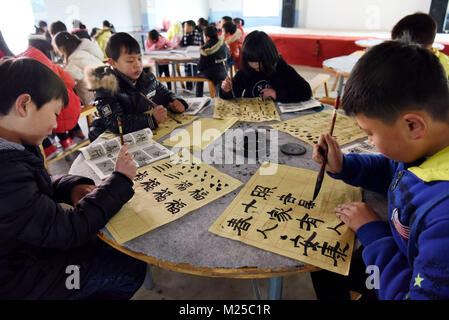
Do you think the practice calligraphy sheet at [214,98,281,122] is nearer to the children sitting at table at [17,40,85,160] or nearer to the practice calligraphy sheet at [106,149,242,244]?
the practice calligraphy sheet at [106,149,242,244]

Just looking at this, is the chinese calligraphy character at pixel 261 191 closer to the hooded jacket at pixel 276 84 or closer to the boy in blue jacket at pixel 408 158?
the boy in blue jacket at pixel 408 158

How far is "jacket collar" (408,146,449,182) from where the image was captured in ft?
1.74

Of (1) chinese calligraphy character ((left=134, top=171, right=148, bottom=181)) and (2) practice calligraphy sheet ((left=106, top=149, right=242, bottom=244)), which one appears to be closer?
(2) practice calligraphy sheet ((left=106, top=149, right=242, bottom=244))

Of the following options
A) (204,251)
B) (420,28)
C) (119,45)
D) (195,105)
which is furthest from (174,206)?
(420,28)

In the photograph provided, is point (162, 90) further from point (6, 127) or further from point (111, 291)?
point (111, 291)

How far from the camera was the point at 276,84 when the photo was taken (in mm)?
1691

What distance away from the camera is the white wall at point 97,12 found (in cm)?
663

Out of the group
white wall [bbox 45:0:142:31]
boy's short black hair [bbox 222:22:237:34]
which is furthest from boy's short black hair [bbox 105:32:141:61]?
white wall [bbox 45:0:142:31]

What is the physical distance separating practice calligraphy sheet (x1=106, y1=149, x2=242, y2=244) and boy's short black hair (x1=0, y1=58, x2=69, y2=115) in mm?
328

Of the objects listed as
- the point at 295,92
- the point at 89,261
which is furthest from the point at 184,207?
the point at 295,92

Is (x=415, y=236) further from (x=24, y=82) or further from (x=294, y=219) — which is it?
(x=24, y=82)

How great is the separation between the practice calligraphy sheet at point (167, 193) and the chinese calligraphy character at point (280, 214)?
149 mm

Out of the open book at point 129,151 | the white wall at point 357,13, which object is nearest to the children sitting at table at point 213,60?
the open book at point 129,151
